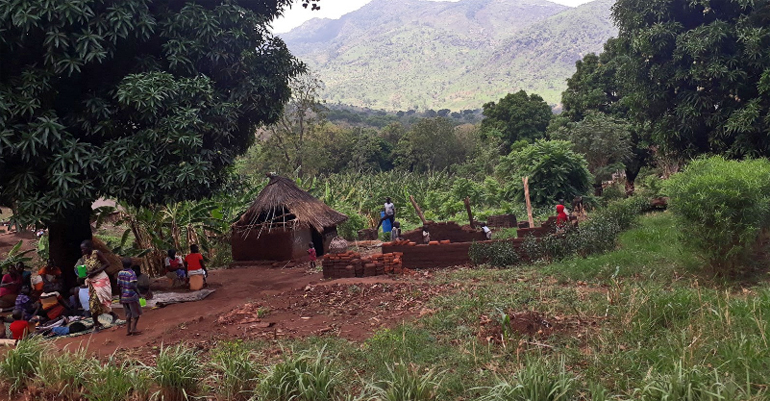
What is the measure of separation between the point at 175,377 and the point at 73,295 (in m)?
5.27

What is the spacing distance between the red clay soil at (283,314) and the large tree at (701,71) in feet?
25.1

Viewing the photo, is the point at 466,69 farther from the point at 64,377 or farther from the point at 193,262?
the point at 64,377

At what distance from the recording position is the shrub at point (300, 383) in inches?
186

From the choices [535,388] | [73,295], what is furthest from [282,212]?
[535,388]

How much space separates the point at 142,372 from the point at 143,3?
19.3ft

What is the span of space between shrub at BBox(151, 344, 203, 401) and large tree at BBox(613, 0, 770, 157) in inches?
448

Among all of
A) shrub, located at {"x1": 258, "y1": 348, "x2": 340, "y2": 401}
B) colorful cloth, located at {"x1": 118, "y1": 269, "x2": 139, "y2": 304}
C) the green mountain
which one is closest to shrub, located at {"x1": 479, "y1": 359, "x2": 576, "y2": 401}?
shrub, located at {"x1": 258, "y1": 348, "x2": 340, "y2": 401}

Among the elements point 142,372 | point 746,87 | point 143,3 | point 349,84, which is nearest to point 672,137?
point 746,87

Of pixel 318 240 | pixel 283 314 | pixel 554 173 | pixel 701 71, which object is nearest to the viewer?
pixel 283 314

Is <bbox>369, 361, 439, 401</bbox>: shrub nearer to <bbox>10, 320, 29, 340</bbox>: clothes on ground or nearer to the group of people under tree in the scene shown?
the group of people under tree

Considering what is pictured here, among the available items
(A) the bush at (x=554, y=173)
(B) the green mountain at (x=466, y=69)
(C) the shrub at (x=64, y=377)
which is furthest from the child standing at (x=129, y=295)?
(B) the green mountain at (x=466, y=69)

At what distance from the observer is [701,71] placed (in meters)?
11.9

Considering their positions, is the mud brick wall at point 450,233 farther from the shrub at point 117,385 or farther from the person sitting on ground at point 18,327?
the shrub at point 117,385

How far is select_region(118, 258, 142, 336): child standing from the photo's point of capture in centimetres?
779
